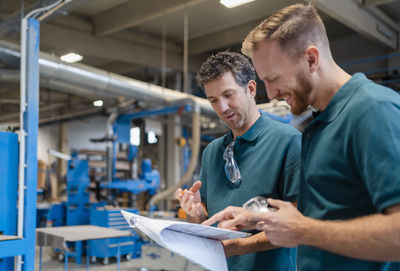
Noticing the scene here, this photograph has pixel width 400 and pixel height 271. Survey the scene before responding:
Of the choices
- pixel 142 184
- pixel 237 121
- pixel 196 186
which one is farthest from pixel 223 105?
pixel 142 184

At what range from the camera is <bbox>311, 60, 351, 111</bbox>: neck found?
92cm

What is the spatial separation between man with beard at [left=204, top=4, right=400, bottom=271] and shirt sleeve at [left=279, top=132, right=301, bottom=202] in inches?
9.7

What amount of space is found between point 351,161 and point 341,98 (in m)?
0.15

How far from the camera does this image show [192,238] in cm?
103

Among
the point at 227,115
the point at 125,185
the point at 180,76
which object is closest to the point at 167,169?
the point at 180,76

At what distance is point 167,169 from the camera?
10125 mm

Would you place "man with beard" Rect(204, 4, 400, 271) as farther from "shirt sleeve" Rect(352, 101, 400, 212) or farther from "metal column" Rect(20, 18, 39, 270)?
"metal column" Rect(20, 18, 39, 270)

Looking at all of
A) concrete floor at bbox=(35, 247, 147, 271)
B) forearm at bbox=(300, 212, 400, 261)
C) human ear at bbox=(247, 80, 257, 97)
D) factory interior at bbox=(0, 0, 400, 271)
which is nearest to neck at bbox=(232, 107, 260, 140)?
human ear at bbox=(247, 80, 257, 97)

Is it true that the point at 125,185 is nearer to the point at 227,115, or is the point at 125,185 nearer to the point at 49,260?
the point at 49,260

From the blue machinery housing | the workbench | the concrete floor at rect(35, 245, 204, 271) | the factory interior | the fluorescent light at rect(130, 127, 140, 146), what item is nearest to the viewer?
the blue machinery housing

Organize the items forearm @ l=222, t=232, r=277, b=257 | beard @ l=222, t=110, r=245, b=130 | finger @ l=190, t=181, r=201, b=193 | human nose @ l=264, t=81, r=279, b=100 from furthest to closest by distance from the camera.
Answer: beard @ l=222, t=110, r=245, b=130 → finger @ l=190, t=181, r=201, b=193 → forearm @ l=222, t=232, r=277, b=257 → human nose @ l=264, t=81, r=279, b=100

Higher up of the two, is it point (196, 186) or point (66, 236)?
point (196, 186)

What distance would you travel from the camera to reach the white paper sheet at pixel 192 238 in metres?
0.93

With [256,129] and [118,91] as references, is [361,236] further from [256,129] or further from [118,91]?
[118,91]
